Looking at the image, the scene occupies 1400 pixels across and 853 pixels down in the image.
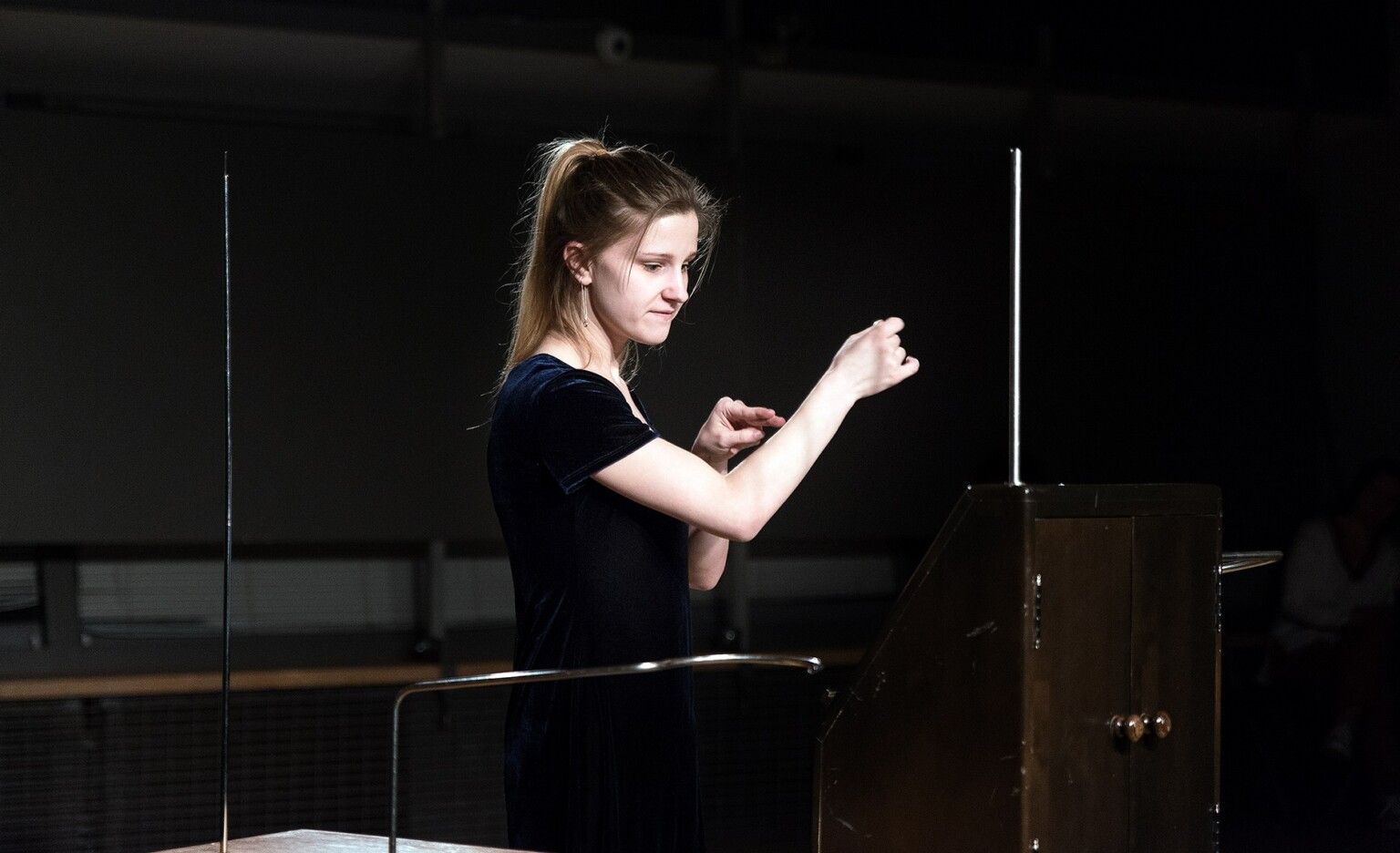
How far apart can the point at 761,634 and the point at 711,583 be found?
240 cm

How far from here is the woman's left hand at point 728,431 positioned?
163 cm

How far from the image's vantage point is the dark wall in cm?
347

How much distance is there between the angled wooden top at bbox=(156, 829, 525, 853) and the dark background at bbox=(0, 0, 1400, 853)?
227 cm

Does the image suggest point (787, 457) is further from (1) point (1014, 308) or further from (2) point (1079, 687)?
(2) point (1079, 687)

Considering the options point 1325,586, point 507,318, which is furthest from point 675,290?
point 1325,586

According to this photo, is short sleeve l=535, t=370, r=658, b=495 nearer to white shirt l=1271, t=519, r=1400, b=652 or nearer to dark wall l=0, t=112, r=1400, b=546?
dark wall l=0, t=112, r=1400, b=546

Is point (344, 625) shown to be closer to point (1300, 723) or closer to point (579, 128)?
point (579, 128)

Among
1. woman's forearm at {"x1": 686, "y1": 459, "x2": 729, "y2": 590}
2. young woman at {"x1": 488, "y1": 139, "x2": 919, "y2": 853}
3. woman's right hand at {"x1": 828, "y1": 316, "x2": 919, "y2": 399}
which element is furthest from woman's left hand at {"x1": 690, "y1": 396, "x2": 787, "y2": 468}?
woman's right hand at {"x1": 828, "y1": 316, "x2": 919, "y2": 399}

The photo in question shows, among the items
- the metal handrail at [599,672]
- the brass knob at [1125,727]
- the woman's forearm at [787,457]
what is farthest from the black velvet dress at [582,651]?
the brass knob at [1125,727]

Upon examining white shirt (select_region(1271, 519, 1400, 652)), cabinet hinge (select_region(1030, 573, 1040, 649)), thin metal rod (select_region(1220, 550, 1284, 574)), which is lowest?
white shirt (select_region(1271, 519, 1400, 652))

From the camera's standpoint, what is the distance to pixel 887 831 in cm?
119

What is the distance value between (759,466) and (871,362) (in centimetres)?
15

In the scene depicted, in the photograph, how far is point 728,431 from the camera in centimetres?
163

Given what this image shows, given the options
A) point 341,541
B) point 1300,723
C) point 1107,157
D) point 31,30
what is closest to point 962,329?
point 1107,157
